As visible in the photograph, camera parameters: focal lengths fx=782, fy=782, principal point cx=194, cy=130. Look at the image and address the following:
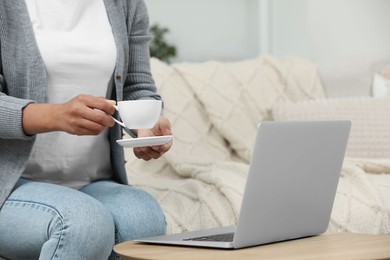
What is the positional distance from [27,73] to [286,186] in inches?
22.7

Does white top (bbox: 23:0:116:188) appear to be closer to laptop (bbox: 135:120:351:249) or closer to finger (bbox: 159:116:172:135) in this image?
finger (bbox: 159:116:172:135)

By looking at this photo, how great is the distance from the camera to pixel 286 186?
1.30 m

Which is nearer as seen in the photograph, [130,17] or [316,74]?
[130,17]

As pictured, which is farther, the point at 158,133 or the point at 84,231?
the point at 158,133

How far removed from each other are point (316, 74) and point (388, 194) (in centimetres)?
84

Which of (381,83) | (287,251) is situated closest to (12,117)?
(287,251)

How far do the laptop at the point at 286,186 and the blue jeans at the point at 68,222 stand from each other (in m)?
0.11

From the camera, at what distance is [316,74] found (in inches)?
112

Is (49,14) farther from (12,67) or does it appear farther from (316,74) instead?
(316,74)

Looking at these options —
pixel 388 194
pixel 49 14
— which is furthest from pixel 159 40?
pixel 49 14

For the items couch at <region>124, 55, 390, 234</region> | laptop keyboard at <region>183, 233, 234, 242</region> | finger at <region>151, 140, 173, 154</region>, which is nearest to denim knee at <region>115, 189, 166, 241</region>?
finger at <region>151, 140, 173, 154</region>

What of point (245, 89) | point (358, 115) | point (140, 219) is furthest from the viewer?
point (245, 89)

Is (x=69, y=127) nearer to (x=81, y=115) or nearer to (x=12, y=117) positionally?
(x=81, y=115)

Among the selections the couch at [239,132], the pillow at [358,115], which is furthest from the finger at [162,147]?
the pillow at [358,115]
